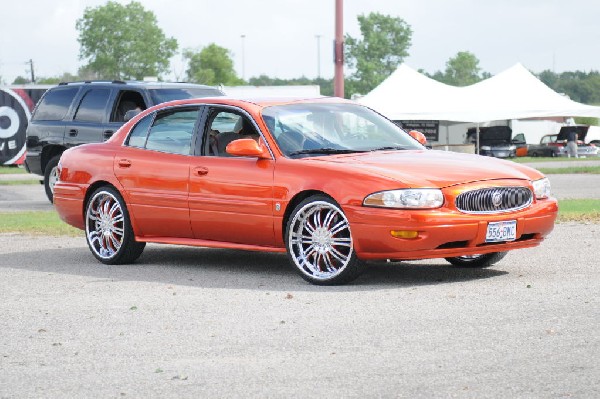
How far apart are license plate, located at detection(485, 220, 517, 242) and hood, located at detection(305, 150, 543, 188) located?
0.36 metres

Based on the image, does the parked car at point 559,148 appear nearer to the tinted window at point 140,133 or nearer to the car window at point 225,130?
the tinted window at point 140,133

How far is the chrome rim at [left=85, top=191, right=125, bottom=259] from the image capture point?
11.7m

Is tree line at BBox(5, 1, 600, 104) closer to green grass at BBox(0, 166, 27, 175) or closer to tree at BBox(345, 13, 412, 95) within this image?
tree at BBox(345, 13, 412, 95)

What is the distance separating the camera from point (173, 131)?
11.5 m

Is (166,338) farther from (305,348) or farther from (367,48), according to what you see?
(367,48)

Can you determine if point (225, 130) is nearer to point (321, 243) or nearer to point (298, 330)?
point (321, 243)

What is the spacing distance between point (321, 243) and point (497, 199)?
1.36 metres

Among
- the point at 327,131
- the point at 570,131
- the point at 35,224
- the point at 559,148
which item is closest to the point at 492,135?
the point at 559,148

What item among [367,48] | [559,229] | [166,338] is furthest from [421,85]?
[367,48]

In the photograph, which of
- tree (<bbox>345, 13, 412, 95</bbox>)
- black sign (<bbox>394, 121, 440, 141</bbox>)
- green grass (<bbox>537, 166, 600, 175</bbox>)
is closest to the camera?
green grass (<bbox>537, 166, 600, 175</bbox>)

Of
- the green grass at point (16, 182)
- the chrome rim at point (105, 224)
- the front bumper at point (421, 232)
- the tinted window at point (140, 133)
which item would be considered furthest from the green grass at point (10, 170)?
the front bumper at point (421, 232)

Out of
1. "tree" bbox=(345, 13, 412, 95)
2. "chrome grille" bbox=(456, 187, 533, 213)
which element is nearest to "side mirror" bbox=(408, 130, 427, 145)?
"chrome grille" bbox=(456, 187, 533, 213)

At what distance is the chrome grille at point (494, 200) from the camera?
31.4ft

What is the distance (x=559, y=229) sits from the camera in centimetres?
1384
